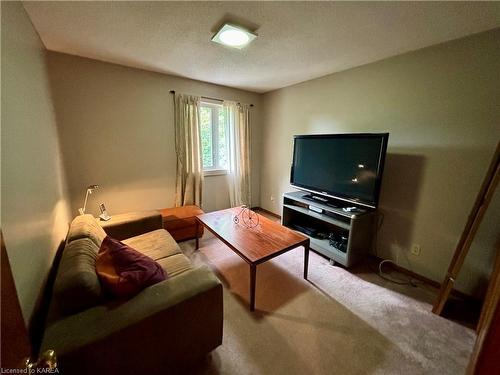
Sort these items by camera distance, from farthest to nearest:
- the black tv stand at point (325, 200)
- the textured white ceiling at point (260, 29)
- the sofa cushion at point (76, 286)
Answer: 1. the black tv stand at point (325, 200)
2. the textured white ceiling at point (260, 29)
3. the sofa cushion at point (76, 286)

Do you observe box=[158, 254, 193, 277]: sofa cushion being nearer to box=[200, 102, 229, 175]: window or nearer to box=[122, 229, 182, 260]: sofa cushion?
box=[122, 229, 182, 260]: sofa cushion

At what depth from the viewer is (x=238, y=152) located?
3658 millimetres

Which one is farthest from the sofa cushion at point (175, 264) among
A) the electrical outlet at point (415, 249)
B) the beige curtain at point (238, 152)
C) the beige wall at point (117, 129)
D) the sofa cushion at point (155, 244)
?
the electrical outlet at point (415, 249)

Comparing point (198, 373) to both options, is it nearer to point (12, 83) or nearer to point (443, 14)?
point (12, 83)

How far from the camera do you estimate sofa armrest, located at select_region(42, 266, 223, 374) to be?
87 cm

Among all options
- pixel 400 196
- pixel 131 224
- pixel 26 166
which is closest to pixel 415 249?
pixel 400 196

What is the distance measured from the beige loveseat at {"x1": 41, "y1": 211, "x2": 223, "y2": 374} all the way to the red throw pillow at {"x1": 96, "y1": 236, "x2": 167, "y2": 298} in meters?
0.04

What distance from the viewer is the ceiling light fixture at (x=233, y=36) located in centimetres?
165

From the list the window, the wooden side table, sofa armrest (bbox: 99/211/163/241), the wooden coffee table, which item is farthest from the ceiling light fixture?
the wooden side table

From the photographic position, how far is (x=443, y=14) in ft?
4.80

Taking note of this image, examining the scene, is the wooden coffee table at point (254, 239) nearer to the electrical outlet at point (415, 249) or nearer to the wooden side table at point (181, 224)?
the wooden side table at point (181, 224)

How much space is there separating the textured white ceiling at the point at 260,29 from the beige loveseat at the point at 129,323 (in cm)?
170

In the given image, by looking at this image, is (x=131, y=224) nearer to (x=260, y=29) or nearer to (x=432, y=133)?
(x=260, y=29)

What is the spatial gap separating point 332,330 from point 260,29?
94.0 inches
